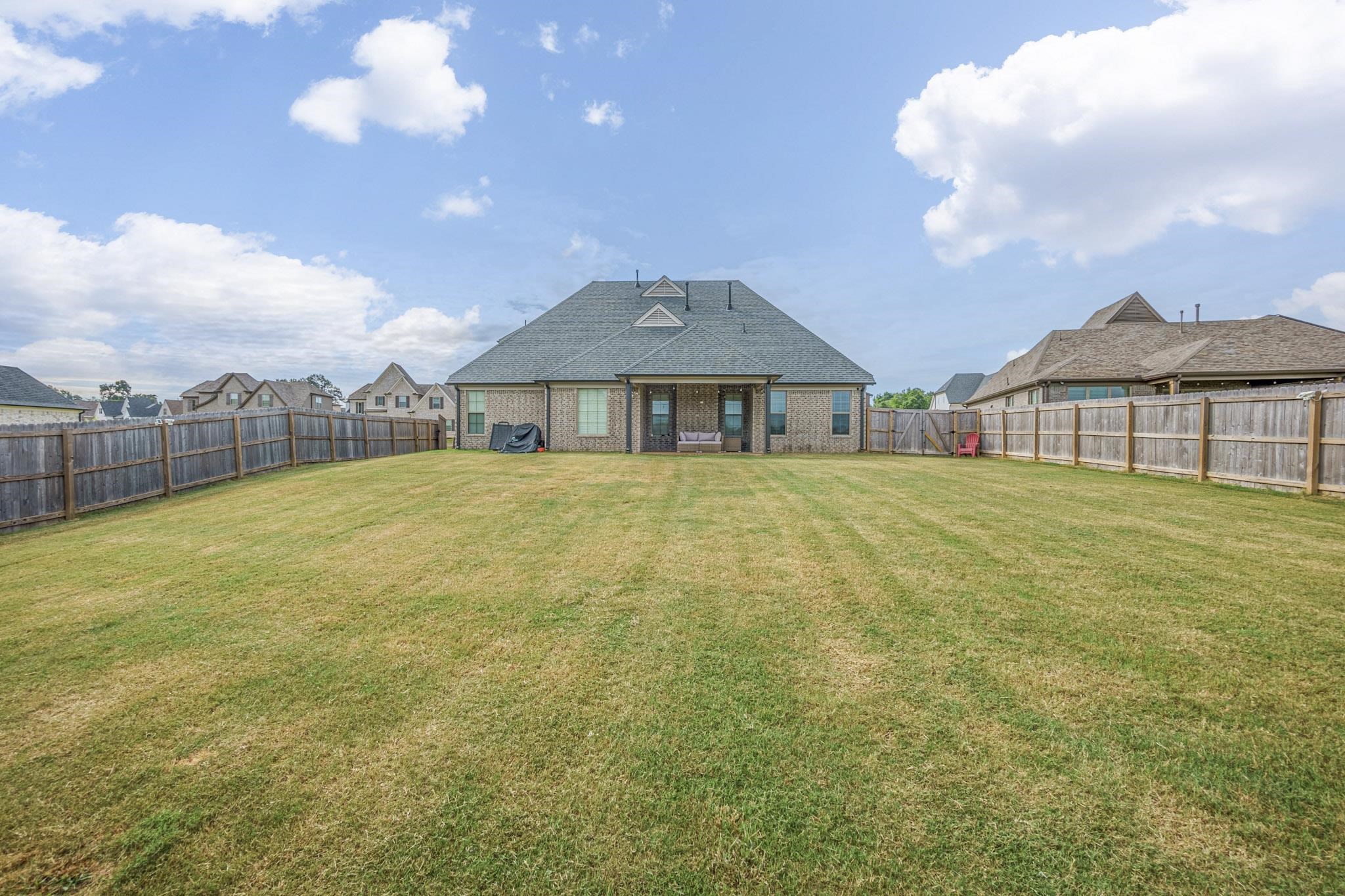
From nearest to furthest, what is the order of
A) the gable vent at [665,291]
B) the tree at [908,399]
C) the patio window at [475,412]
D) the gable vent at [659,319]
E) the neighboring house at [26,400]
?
the patio window at [475,412]
the gable vent at [659,319]
the gable vent at [665,291]
the neighboring house at [26,400]
the tree at [908,399]

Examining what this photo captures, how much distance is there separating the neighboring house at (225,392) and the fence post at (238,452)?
52.1 m

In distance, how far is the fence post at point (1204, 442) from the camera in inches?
431

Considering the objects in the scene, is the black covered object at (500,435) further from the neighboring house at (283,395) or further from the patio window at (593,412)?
the neighboring house at (283,395)

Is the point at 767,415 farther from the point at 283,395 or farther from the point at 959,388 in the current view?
the point at 283,395

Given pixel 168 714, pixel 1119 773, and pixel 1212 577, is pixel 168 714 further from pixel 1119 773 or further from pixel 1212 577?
pixel 1212 577

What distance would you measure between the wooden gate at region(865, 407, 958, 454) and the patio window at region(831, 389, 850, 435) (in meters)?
1.11

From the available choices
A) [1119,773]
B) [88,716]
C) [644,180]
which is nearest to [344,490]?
[88,716]

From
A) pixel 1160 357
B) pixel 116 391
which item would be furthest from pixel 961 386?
A: pixel 116 391

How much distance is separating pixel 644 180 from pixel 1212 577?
81.3 ft

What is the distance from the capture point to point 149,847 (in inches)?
81.0

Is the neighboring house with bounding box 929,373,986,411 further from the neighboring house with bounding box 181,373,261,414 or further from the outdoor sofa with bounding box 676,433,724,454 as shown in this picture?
the neighboring house with bounding box 181,373,261,414

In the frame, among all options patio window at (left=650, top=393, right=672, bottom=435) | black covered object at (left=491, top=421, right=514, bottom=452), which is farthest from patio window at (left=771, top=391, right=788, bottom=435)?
black covered object at (left=491, top=421, right=514, bottom=452)

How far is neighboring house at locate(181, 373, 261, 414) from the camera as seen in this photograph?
53.6 metres

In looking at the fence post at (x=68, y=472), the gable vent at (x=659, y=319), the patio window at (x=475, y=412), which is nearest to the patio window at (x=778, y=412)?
the gable vent at (x=659, y=319)
